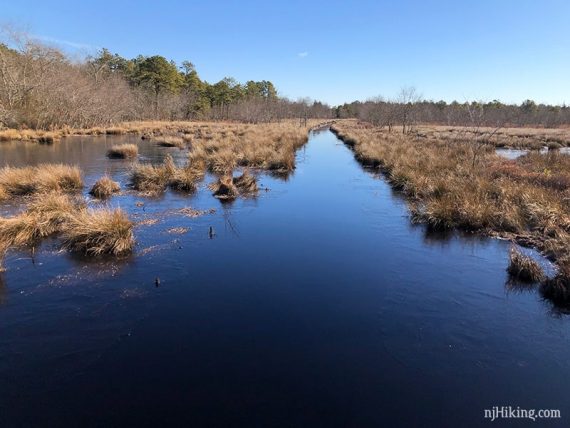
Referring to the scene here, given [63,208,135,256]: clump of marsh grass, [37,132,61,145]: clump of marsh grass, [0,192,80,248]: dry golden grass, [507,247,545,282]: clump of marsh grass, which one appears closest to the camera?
[507,247,545,282]: clump of marsh grass

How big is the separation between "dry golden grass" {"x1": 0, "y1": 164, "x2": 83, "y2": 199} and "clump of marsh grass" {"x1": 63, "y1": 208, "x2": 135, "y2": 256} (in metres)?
6.42

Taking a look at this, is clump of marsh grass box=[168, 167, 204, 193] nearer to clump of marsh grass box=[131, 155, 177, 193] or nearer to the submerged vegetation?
clump of marsh grass box=[131, 155, 177, 193]

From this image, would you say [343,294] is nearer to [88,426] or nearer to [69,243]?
[88,426]

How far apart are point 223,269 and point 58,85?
51.9 meters

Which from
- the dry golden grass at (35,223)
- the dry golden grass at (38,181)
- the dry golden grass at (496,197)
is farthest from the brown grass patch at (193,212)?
the dry golden grass at (496,197)

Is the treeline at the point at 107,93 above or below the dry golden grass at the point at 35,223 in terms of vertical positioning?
above

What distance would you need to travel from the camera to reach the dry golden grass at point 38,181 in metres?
14.4

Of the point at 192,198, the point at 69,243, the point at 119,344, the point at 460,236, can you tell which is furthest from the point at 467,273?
the point at 192,198

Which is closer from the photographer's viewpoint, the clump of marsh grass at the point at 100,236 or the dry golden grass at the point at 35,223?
the clump of marsh grass at the point at 100,236

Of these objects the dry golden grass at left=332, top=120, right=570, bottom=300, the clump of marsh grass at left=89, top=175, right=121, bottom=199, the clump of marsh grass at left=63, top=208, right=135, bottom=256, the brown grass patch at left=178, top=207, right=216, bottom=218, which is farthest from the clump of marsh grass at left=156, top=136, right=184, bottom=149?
the clump of marsh grass at left=63, top=208, right=135, bottom=256

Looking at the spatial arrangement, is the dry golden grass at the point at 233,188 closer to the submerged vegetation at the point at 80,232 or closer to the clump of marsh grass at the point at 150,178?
the clump of marsh grass at the point at 150,178

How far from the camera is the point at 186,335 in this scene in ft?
18.9

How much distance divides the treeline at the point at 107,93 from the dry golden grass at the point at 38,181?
36063 mm

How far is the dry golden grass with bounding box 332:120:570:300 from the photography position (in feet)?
35.9
